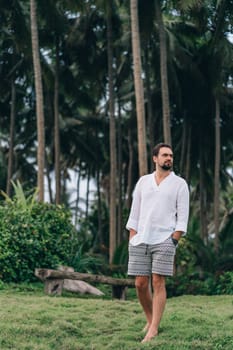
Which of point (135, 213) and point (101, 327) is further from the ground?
point (135, 213)

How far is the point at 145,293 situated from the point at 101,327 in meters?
0.95

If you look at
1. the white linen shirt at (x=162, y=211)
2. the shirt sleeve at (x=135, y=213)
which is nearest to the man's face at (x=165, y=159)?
the white linen shirt at (x=162, y=211)

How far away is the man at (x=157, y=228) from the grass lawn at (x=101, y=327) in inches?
12.1

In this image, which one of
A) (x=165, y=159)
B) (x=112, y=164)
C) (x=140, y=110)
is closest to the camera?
(x=165, y=159)

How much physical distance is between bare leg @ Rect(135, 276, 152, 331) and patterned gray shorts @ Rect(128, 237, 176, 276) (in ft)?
0.23

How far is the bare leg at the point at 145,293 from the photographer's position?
832 centimetres

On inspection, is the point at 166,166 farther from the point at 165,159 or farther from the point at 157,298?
the point at 157,298

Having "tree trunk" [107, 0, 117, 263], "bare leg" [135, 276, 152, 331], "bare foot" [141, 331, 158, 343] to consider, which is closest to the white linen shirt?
"bare leg" [135, 276, 152, 331]

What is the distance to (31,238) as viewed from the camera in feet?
49.5

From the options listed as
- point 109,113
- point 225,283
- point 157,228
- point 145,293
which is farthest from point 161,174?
point 109,113

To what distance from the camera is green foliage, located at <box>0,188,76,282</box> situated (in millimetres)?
14648

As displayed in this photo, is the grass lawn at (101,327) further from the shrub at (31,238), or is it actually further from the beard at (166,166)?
the shrub at (31,238)

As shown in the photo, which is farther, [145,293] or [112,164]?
[112,164]

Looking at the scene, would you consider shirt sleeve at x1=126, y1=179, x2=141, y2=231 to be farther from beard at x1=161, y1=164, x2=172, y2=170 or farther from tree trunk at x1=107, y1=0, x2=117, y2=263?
tree trunk at x1=107, y1=0, x2=117, y2=263
